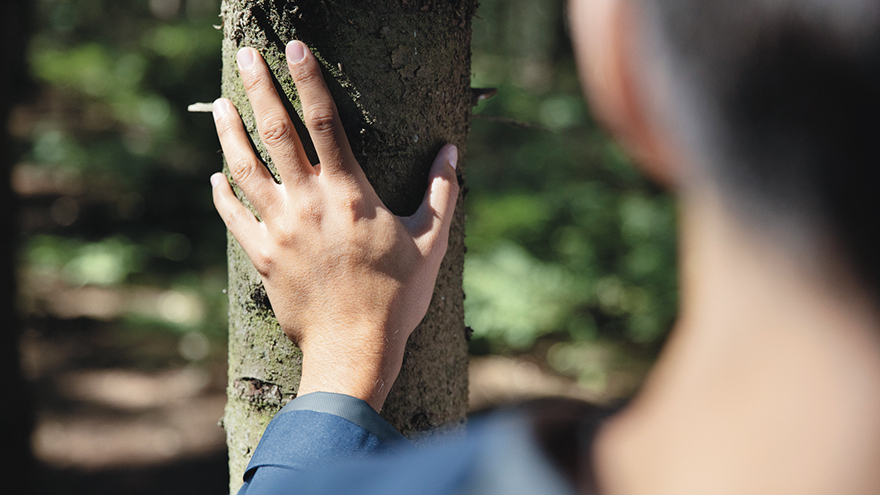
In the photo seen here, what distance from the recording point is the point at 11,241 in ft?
12.9

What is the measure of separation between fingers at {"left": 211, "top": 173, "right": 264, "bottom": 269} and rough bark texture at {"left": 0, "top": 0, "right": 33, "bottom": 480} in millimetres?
3561

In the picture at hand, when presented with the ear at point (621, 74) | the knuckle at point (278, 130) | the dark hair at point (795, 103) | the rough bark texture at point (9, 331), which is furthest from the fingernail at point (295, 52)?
the rough bark texture at point (9, 331)

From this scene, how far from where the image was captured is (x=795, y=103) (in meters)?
0.41

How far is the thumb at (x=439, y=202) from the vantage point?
1.15m

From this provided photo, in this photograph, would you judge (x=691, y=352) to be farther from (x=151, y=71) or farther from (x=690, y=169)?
(x=151, y=71)

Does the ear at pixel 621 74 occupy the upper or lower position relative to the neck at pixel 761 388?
upper

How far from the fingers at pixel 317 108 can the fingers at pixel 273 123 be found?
4 cm

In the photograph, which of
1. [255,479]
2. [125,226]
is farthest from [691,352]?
[125,226]

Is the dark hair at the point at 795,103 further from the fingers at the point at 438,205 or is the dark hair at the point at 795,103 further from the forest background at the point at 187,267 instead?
the forest background at the point at 187,267

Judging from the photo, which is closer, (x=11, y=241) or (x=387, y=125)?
(x=387, y=125)

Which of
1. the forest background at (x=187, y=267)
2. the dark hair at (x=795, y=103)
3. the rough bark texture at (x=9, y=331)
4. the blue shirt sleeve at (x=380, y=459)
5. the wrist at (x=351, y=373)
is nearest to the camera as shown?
the dark hair at (x=795, y=103)

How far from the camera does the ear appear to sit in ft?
1.64

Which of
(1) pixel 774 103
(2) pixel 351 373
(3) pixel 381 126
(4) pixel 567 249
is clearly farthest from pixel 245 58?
(4) pixel 567 249

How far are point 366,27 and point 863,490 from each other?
98 centimetres
